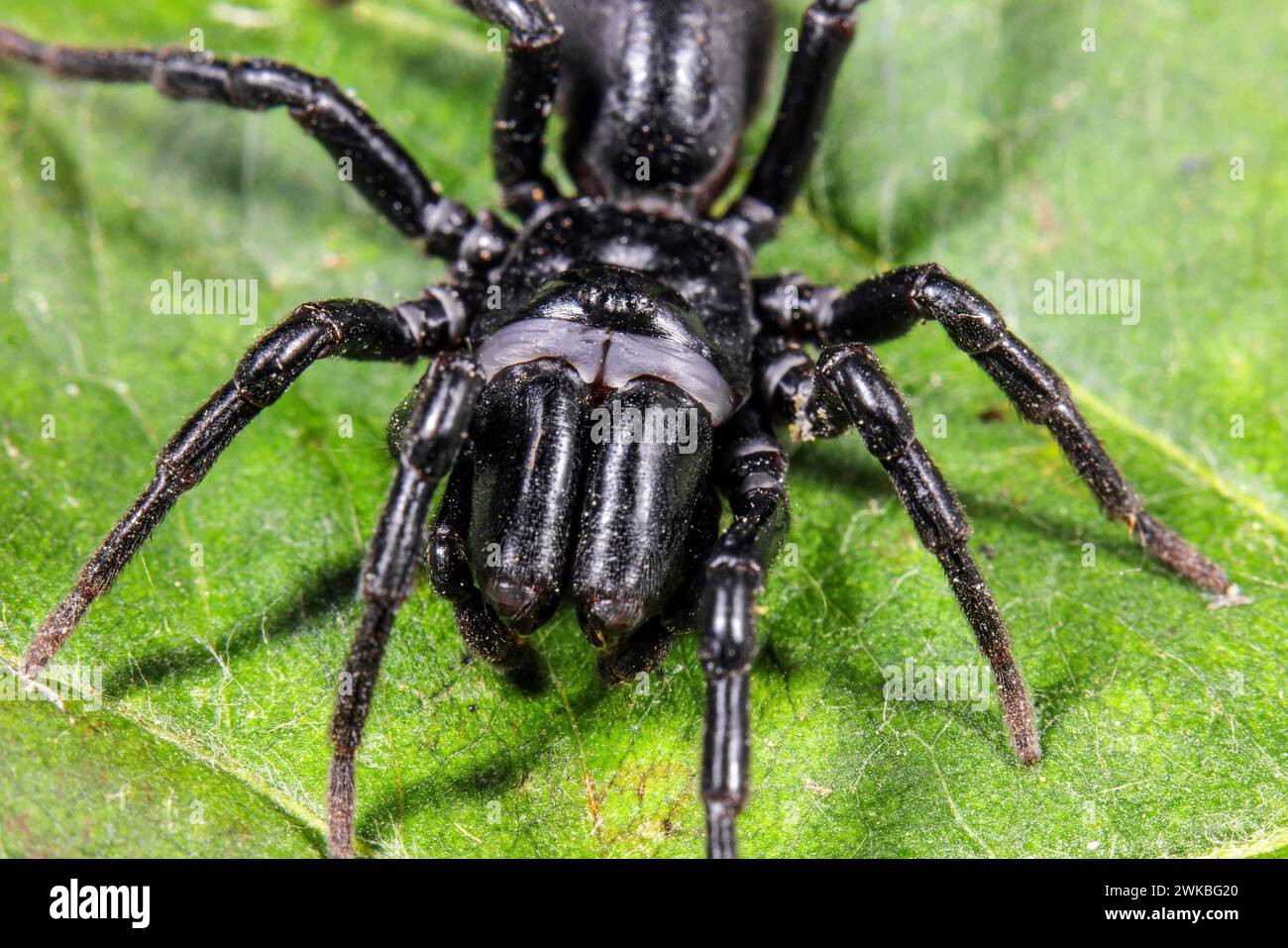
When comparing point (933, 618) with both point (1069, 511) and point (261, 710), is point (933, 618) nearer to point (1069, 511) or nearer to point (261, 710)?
point (1069, 511)

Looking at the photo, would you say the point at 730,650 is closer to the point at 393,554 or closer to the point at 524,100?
the point at 393,554

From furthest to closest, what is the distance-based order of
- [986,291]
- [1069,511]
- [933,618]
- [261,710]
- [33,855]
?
[986,291] → [1069,511] → [933,618] → [261,710] → [33,855]

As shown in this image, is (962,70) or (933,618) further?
(962,70)

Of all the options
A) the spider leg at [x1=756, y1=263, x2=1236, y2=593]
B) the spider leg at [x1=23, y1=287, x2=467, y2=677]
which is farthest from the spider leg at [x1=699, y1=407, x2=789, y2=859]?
the spider leg at [x1=23, y1=287, x2=467, y2=677]

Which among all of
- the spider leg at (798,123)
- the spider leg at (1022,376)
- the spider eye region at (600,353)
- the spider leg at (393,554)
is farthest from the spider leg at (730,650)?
the spider leg at (798,123)

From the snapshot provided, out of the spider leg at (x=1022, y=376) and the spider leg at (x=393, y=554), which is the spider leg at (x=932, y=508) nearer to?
the spider leg at (x=1022, y=376)

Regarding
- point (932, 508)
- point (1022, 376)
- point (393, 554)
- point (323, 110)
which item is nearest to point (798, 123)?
point (1022, 376)
